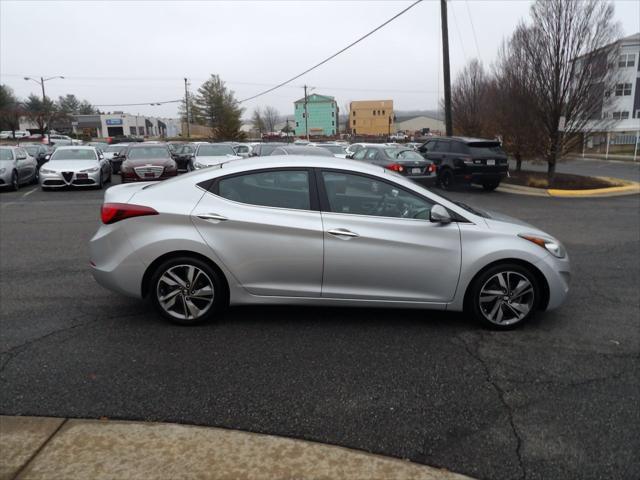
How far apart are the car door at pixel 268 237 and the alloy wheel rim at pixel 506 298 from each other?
1.53 m

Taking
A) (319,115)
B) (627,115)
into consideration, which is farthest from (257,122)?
(627,115)

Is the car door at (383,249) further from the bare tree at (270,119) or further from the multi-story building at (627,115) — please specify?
the bare tree at (270,119)

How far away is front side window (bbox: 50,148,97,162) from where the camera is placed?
1742cm

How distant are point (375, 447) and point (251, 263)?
2043 millimetres

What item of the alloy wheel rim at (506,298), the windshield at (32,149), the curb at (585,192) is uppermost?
the windshield at (32,149)

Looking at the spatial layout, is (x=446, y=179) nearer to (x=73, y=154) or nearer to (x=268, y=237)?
(x=73, y=154)

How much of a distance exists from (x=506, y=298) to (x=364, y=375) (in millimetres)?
1663

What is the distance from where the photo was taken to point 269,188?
4613 millimetres

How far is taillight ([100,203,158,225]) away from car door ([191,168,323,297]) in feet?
1.50

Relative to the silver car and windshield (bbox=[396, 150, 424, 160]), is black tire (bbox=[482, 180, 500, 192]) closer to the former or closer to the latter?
windshield (bbox=[396, 150, 424, 160])

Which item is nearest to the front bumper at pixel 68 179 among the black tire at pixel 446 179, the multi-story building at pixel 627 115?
the black tire at pixel 446 179

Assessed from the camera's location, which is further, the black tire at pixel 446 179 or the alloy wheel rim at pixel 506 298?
the black tire at pixel 446 179

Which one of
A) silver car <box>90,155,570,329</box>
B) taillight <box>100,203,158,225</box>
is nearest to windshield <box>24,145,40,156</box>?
taillight <box>100,203,158,225</box>

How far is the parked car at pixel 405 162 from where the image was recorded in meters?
15.2
